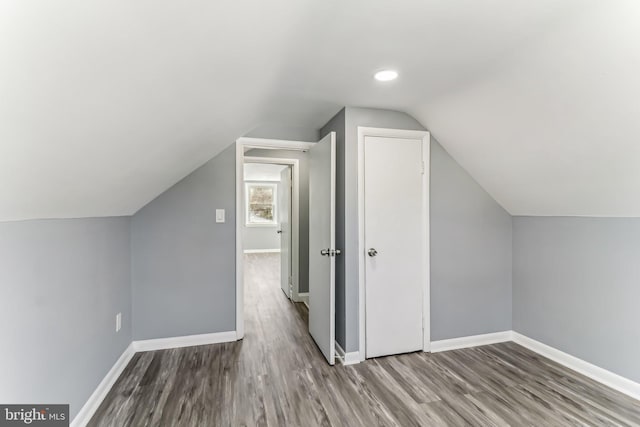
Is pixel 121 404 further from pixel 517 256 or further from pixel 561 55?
pixel 517 256

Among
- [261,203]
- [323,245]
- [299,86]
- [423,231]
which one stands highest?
[299,86]

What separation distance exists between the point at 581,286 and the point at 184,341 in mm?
3341

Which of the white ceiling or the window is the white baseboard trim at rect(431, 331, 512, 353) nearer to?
the white ceiling

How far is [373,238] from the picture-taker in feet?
8.78

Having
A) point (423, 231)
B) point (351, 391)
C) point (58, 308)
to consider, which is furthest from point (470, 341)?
point (58, 308)

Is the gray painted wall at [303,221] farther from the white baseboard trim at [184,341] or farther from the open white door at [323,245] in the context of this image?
the white baseboard trim at [184,341]

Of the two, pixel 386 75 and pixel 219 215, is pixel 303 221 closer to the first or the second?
pixel 219 215

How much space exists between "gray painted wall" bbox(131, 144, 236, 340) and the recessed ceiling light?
4.96ft

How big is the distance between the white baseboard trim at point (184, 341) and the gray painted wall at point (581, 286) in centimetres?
276

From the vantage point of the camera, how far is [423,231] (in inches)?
110

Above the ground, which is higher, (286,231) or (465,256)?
(286,231)

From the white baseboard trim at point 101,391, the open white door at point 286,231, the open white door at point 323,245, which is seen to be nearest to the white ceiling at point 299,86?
the open white door at point 323,245

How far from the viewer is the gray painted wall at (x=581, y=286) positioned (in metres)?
2.19

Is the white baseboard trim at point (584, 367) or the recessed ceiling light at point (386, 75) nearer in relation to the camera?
the recessed ceiling light at point (386, 75)
